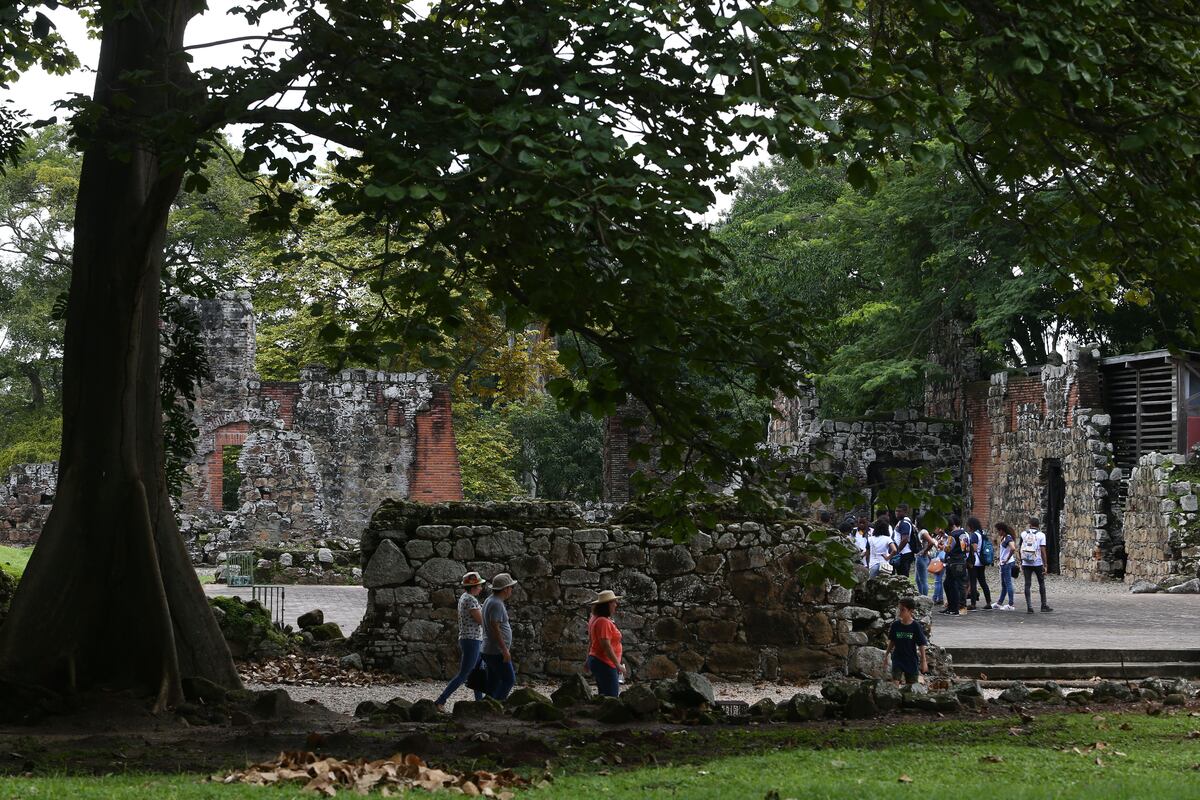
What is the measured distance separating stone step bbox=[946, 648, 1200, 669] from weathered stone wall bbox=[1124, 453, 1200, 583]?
11.1 meters

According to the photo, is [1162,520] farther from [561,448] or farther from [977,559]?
[561,448]

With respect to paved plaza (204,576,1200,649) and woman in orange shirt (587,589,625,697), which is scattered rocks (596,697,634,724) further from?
paved plaza (204,576,1200,649)

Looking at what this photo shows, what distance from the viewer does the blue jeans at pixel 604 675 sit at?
12320 millimetres

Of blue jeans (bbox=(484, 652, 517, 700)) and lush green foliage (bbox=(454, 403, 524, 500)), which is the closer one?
Result: blue jeans (bbox=(484, 652, 517, 700))

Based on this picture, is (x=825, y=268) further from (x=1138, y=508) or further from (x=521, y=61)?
(x=521, y=61)

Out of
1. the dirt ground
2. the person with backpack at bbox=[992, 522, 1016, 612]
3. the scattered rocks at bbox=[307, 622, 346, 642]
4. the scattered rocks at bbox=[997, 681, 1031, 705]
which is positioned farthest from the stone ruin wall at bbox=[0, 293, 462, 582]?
the dirt ground

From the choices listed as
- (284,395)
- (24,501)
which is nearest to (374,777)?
(284,395)

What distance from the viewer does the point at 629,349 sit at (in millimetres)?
9992

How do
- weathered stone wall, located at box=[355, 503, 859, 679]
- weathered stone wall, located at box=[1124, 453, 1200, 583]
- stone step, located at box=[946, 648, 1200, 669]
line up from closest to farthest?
weathered stone wall, located at box=[355, 503, 859, 679] → stone step, located at box=[946, 648, 1200, 669] → weathered stone wall, located at box=[1124, 453, 1200, 583]

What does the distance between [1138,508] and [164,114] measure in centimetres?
2391

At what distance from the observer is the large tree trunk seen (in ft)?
37.3

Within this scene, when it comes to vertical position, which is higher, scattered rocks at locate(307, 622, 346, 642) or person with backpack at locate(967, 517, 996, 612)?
person with backpack at locate(967, 517, 996, 612)

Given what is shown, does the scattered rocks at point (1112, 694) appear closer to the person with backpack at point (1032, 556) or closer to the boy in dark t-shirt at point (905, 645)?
the boy in dark t-shirt at point (905, 645)

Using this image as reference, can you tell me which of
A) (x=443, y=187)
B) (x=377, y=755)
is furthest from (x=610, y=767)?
(x=443, y=187)
